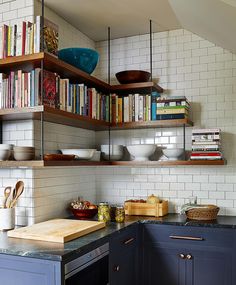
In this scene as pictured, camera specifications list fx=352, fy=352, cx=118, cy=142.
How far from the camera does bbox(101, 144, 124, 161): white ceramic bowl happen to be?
11.5 feet

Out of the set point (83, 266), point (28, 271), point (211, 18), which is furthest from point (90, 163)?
point (211, 18)

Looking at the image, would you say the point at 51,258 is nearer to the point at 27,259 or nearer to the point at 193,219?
the point at 27,259

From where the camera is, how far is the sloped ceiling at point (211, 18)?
2266 mm

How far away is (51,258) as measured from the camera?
6.49 ft

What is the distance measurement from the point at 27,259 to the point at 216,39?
2439 millimetres

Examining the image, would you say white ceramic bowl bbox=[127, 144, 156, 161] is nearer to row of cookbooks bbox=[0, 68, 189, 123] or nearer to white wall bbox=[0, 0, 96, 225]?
row of cookbooks bbox=[0, 68, 189, 123]

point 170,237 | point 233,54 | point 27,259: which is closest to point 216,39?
point 233,54

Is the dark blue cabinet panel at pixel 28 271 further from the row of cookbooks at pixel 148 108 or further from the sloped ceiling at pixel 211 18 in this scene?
the sloped ceiling at pixel 211 18

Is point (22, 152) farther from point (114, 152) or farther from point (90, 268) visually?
point (114, 152)

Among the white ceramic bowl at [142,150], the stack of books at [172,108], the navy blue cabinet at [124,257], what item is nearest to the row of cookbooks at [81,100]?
the stack of books at [172,108]

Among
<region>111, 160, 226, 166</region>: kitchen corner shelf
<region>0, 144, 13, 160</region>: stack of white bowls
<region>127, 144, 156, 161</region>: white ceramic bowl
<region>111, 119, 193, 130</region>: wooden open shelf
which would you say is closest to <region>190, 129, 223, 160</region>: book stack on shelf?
<region>111, 160, 226, 166</region>: kitchen corner shelf

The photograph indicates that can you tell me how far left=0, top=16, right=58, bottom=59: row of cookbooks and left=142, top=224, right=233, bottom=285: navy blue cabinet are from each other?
5.61ft

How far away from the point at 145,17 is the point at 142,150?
1.25 metres

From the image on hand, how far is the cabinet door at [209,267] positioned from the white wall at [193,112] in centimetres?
58
